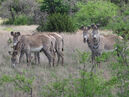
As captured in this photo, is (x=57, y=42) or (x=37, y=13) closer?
(x=57, y=42)

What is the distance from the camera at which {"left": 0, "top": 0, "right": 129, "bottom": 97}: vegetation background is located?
532 centimetres

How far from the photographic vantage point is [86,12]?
83.5 ft

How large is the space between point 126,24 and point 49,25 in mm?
14903

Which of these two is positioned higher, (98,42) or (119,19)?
(119,19)

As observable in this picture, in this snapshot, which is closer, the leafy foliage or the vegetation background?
the vegetation background

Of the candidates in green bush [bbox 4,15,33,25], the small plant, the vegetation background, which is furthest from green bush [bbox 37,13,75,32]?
green bush [bbox 4,15,33,25]

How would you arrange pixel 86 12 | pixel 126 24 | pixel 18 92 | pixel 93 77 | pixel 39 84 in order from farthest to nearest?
pixel 86 12 → pixel 39 84 → pixel 18 92 → pixel 126 24 → pixel 93 77

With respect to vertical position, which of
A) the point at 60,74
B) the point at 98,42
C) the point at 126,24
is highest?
the point at 126,24

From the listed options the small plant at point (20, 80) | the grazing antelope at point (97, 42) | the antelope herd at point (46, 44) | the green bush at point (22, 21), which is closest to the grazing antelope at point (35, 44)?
the antelope herd at point (46, 44)

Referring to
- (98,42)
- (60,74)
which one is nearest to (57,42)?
(98,42)

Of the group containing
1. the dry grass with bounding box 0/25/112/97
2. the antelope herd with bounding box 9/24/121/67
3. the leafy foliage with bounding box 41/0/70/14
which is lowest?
the dry grass with bounding box 0/25/112/97

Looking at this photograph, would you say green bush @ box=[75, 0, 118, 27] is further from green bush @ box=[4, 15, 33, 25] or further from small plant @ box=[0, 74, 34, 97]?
small plant @ box=[0, 74, 34, 97]

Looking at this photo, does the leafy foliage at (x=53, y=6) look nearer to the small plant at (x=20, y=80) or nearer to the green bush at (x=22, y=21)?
the green bush at (x=22, y=21)

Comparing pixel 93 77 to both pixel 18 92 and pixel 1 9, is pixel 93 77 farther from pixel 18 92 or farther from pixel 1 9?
pixel 1 9
